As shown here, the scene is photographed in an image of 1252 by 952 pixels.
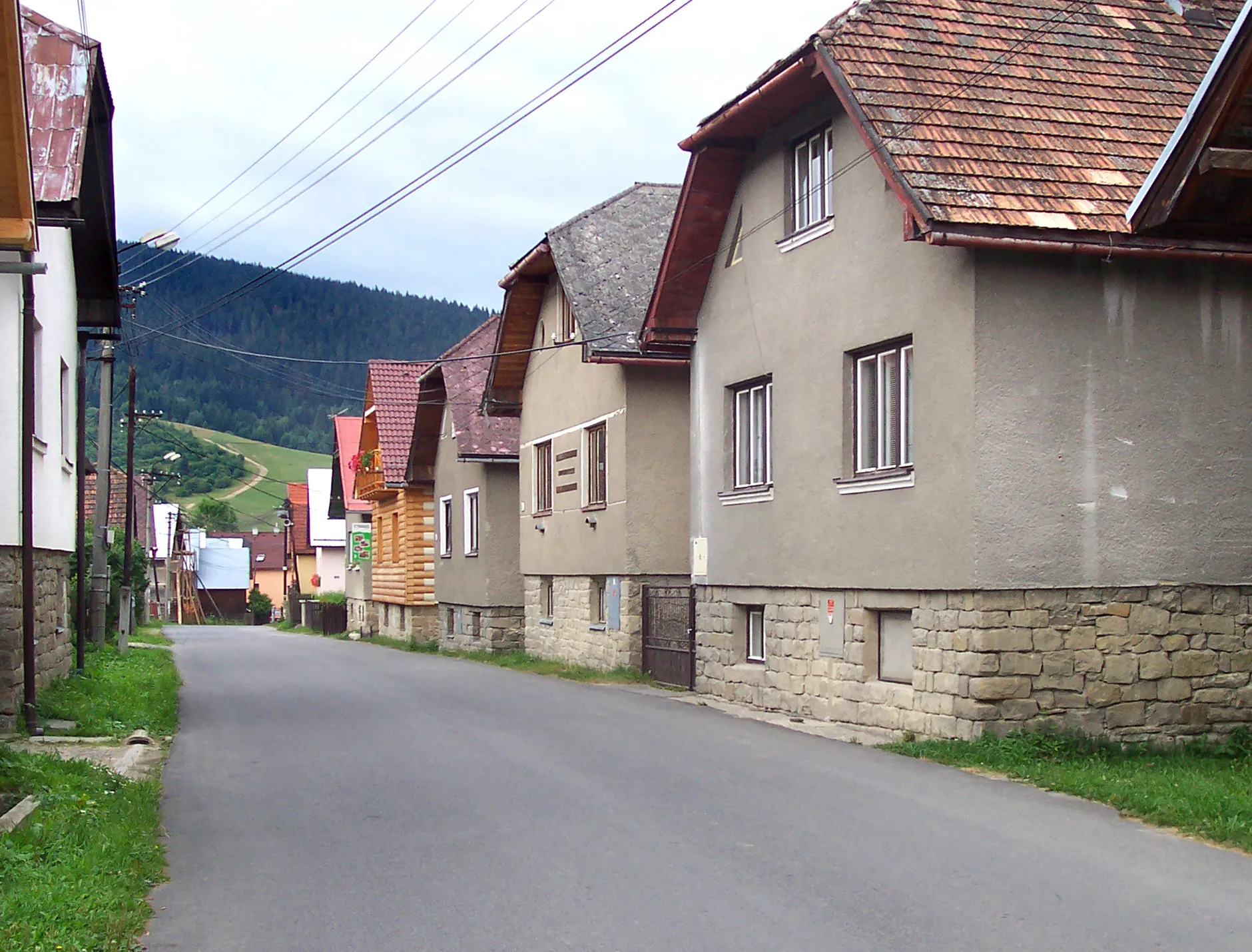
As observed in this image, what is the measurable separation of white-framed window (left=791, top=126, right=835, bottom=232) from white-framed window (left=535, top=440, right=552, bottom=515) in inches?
450

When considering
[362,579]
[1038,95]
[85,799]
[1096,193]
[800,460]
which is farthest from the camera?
[362,579]

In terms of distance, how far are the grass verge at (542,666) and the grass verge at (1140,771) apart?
924cm

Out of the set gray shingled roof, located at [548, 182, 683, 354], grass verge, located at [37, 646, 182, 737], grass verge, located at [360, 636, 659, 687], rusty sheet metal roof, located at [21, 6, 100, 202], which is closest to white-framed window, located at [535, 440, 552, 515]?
grass verge, located at [360, 636, 659, 687]

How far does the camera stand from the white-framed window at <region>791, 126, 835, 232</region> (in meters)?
16.6

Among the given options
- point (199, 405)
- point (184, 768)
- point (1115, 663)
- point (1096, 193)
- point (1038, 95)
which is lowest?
point (184, 768)

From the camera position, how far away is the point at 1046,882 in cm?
794

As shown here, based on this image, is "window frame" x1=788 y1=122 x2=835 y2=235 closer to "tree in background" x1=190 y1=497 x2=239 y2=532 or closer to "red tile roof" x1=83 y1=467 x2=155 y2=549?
"red tile roof" x1=83 y1=467 x2=155 y2=549

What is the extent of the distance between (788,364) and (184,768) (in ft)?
27.5

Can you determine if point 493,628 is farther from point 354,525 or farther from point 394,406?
point 354,525

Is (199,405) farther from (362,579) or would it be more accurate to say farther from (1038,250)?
(1038,250)

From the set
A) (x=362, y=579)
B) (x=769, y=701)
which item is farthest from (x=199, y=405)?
(x=769, y=701)

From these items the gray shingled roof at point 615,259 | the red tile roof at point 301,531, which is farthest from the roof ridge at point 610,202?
the red tile roof at point 301,531

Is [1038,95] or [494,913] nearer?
[494,913]

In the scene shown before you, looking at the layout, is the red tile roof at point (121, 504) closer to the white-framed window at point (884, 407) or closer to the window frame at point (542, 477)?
the window frame at point (542, 477)
